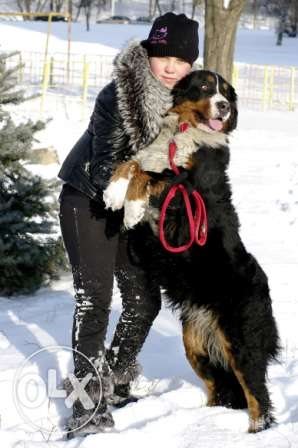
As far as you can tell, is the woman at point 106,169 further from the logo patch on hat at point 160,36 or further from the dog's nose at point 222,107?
the dog's nose at point 222,107

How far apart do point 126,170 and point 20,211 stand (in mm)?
3168

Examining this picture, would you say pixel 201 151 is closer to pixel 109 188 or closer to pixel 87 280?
pixel 109 188

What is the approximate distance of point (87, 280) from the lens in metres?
3.67

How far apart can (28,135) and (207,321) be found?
3.36 meters

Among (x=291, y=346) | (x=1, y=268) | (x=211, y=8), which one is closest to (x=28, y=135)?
(x=1, y=268)

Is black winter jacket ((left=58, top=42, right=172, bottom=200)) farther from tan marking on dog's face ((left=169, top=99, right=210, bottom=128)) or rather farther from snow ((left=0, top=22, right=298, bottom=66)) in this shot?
snow ((left=0, top=22, right=298, bottom=66))

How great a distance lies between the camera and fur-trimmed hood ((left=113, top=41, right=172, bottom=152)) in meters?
3.49

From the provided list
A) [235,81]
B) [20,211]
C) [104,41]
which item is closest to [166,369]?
[20,211]

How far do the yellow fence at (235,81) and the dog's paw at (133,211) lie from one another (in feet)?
60.9

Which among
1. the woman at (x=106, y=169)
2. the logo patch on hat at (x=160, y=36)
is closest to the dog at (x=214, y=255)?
the woman at (x=106, y=169)

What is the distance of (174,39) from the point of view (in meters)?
3.59

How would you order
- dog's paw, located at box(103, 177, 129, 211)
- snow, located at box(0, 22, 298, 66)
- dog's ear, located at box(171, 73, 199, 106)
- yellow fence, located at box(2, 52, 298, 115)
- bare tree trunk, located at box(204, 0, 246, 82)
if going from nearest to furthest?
dog's paw, located at box(103, 177, 129, 211)
dog's ear, located at box(171, 73, 199, 106)
bare tree trunk, located at box(204, 0, 246, 82)
yellow fence, located at box(2, 52, 298, 115)
snow, located at box(0, 22, 298, 66)

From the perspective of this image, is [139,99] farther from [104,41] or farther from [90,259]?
[104,41]

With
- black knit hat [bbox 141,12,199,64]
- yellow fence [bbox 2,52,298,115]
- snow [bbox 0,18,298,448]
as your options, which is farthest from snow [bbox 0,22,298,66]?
black knit hat [bbox 141,12,199,64]
